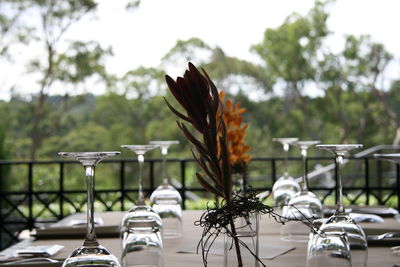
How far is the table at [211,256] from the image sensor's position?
5.05ft

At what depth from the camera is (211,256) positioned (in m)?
1.61

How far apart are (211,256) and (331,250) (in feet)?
1.49

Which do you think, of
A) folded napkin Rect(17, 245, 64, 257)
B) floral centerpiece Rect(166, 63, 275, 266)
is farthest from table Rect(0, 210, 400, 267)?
floral centerpiece Rect(166, 63, 275, 266)

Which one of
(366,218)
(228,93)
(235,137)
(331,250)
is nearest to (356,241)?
(331,250)

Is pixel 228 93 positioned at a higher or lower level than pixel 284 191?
higher

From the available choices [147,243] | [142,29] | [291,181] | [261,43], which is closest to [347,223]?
[147,243]

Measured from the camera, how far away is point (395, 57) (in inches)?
529

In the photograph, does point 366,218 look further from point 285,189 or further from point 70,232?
point 70,232

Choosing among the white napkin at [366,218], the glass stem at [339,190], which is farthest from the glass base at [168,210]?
the glass stem at [339,190]

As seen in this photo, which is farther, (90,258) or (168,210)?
(168,210)

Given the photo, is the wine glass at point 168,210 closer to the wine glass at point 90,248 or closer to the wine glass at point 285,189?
the wine glass at point 285,189

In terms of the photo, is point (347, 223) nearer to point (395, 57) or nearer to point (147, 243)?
point (147, 243)

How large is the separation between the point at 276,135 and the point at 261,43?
6.78ft

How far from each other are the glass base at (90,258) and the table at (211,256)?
0.43 meters
